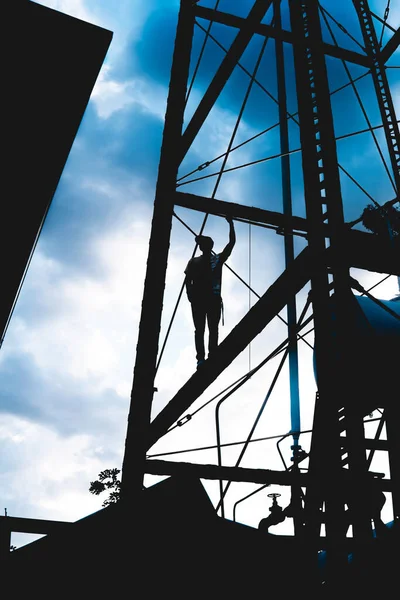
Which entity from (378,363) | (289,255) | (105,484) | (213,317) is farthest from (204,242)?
Answer: (105,484)

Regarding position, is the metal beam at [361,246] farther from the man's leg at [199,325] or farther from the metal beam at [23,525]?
the metal beam at [23,525]

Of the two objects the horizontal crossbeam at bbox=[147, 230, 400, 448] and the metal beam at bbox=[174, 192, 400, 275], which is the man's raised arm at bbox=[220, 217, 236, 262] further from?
the horizontal crossbeam at bbox=[147, 230, 400, 448]

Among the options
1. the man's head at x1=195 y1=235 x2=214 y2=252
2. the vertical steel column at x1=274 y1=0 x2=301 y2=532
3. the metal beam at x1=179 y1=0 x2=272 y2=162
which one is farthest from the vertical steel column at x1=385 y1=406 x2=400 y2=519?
the metal beam at x1=179 y1=0 x2=272 y2=162

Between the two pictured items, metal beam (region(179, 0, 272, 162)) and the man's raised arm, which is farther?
the man's raised arm

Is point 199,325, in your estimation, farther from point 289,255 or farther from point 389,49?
point 389,49

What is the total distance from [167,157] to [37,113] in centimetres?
239

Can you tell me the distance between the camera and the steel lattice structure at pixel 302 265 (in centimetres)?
446

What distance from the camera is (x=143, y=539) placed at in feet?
12.2

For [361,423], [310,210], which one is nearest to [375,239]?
[310,210]

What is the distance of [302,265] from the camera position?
4.85 meters

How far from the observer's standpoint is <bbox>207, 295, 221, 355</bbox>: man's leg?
7.61 m

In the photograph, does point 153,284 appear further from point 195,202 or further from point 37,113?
point 37,113

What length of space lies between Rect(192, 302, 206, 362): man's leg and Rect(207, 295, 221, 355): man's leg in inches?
3.8

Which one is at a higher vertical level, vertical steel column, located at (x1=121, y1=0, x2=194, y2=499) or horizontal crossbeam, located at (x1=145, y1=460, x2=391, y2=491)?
vertical steel column, located at (x1=121, y1=0, x2=194, y2=499)
